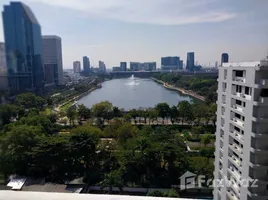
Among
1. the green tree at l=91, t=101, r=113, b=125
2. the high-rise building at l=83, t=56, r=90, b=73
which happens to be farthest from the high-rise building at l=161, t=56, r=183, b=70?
the green tree at l=91, t=101, r=113, b=125

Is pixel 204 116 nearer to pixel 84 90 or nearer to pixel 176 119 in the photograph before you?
pixel 176 119

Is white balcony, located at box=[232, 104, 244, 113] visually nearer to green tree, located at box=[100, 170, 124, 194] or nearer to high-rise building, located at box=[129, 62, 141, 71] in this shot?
green tree, located at box=[100, 170, 124, 194]

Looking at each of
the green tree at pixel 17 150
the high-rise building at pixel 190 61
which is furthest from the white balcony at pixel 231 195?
the high-rise building at pixel 190 61

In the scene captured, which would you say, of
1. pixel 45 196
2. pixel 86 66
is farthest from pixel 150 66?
pixel 45 196

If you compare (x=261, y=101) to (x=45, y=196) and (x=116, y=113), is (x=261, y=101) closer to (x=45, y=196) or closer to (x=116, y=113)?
(x=45, y=196)

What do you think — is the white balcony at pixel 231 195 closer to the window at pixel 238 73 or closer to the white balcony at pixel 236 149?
the white balcony at pixel 236 149

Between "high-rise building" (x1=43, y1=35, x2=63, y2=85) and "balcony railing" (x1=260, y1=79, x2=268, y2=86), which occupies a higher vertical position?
"high-rise building" (x1=43, y1=35, x2=63, y2=85)
